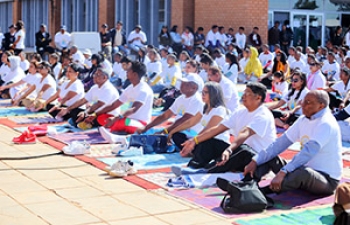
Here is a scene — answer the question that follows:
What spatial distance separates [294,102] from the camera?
11609mm

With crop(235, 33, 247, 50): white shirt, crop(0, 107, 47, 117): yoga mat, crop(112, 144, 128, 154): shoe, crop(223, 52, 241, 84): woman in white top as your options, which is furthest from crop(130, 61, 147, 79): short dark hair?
crop(235, 33, 247, 50): white shirt

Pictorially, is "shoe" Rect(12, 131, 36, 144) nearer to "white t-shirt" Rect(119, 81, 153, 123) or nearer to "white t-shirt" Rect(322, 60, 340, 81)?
"white t-shirt" Rect(119, 81, 153, 123)

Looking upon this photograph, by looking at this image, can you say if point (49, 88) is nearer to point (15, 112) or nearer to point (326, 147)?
point (15, 112)

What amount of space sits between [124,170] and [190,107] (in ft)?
5.76

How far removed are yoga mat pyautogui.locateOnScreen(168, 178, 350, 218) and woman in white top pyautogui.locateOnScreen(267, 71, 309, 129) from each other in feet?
14.7

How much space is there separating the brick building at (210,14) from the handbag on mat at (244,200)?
751 inches

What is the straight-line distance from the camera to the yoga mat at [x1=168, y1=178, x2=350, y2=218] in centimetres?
632

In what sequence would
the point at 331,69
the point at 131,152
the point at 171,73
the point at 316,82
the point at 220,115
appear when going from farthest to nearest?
the point at 331,69 < the point at 171,73 < the point at 316,82 < the point at 131,152 < the point at 220,115

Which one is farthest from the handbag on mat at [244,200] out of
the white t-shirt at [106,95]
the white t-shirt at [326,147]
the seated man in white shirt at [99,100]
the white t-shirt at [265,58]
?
the white t-shirt at [265,58]

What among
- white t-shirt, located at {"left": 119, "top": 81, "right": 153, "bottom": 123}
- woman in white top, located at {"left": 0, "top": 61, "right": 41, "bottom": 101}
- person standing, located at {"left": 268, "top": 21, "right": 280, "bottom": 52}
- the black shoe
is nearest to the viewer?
the black shoe

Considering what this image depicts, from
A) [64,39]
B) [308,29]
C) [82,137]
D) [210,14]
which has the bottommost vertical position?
[82,137]

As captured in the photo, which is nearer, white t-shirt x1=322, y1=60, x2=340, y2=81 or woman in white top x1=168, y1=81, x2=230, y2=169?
woman in white top x1=168, y1=81, x2=230, y2=169

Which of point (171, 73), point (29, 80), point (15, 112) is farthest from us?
point (171, 73)

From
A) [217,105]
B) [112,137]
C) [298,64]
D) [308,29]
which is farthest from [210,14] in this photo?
[217,105]
